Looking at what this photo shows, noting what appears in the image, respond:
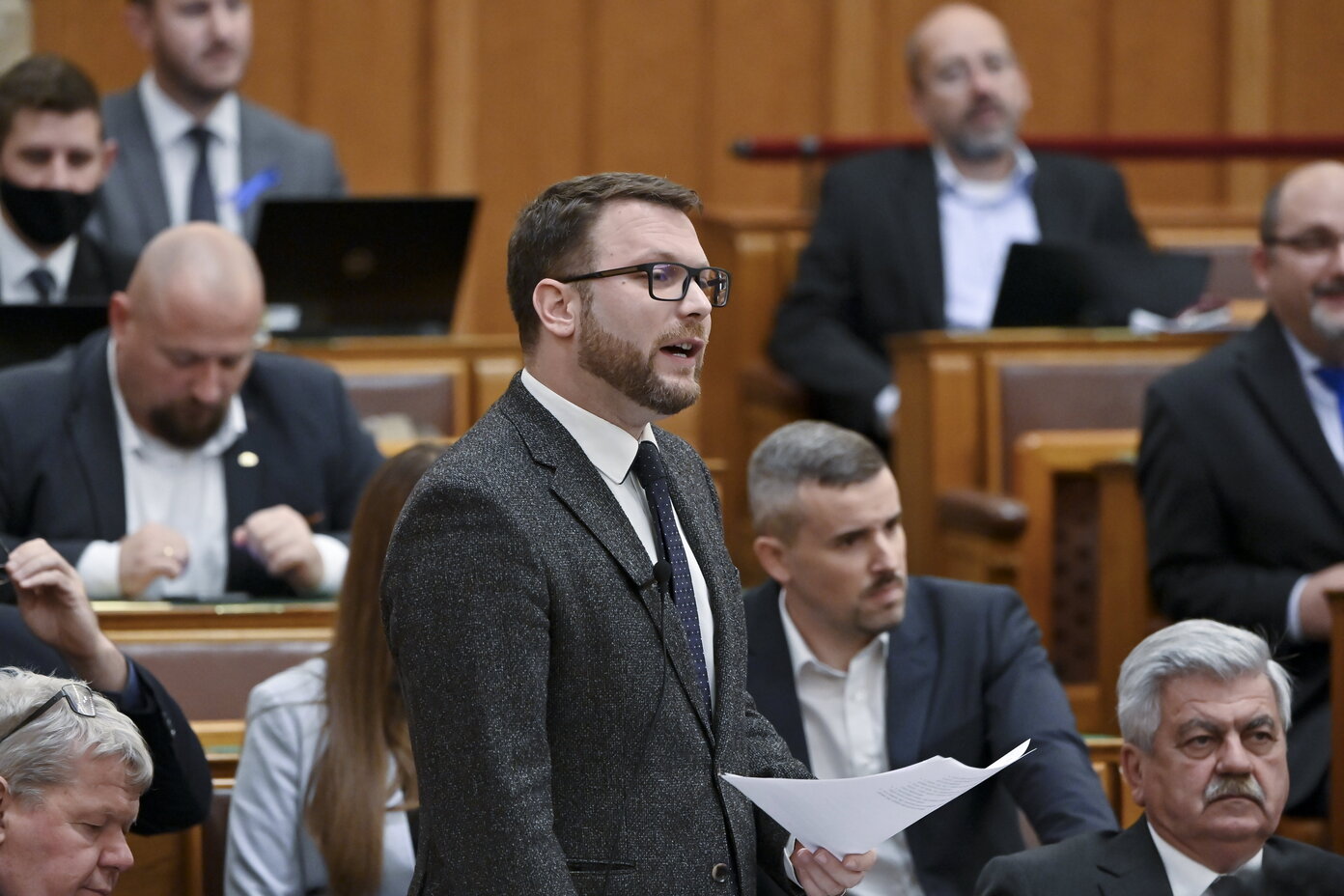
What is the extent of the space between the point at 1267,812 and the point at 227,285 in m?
1.91

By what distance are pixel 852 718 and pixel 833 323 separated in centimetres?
219

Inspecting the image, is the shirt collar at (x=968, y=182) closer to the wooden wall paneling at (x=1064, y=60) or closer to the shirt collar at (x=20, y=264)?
the wooden wall paneling at (x=1064, y=60)

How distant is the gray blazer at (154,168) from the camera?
14.6ft

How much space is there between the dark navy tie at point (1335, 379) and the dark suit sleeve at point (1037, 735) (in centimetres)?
102

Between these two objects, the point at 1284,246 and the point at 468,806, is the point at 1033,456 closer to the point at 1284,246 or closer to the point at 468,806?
the point at 1284,246

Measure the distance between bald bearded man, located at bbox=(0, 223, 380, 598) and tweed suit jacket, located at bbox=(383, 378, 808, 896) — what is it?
1.50m

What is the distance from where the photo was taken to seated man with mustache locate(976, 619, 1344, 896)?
207cm

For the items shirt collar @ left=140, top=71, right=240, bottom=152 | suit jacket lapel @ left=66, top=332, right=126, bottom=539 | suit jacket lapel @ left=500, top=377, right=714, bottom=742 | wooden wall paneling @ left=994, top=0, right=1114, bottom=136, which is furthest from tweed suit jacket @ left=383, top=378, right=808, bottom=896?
wooden wall paneling @ left=994, top=0, right=1114, bottom=136

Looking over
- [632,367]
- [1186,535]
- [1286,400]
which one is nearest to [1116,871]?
[632,367]

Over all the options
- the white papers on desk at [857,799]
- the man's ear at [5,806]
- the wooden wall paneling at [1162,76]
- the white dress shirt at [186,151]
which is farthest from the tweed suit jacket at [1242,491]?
the wooden wall paneling at [1162,76]

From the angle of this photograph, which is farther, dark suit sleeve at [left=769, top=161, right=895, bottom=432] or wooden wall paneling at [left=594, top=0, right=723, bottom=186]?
wooden wall paneling at [left=594, top=0, right=723, bottom=186]

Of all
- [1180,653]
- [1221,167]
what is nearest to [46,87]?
[1180,653]

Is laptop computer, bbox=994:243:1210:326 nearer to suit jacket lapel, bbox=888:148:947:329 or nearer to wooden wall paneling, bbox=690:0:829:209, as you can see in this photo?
suit jacket lapel, bbox=888:148:947:329

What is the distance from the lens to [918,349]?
13.1 feet
